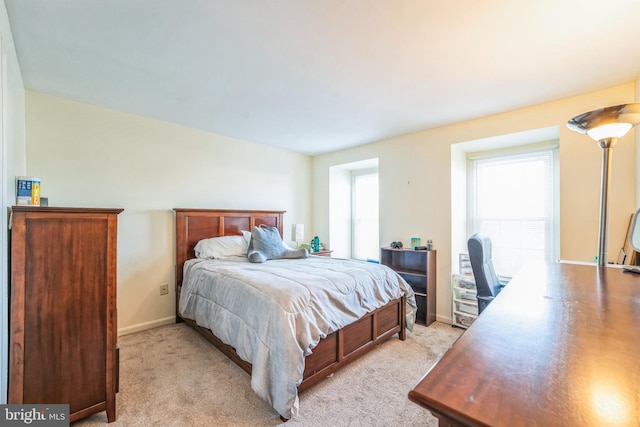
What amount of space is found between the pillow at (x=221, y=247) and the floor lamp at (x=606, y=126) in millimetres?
3101

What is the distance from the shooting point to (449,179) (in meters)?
3.32

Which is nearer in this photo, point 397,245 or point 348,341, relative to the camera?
point 348,341

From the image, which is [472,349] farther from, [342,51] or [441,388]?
[342,51]

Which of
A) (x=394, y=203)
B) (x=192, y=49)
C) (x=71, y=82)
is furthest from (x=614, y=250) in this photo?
(x=71, y=82)

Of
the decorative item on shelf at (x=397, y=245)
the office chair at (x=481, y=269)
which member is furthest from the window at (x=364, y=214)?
the office chair at (x=481, y=269)

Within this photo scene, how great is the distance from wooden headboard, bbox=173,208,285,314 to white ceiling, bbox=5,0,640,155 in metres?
1.20

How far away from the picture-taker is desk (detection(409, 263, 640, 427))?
389 mm

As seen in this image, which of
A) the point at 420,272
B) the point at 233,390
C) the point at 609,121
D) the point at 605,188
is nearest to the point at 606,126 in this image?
the point at 609,121

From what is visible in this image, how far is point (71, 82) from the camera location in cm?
234

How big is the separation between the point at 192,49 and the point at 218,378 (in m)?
2.43

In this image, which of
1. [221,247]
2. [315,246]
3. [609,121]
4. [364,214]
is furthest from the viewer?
[364,214]

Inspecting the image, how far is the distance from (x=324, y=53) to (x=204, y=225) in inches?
97.7

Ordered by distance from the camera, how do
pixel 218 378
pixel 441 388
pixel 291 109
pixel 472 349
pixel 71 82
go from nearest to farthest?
pixel 441 388 → pixel 472 349 → pixel 218 378 → pixel 71 82 → pixel 291 109

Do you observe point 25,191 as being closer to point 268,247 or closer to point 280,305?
point 280,305
